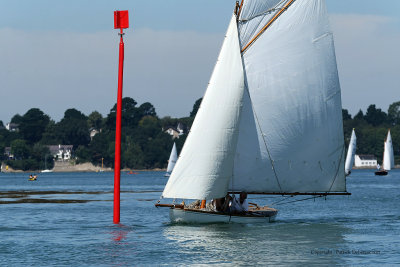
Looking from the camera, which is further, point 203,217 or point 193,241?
point 203,217

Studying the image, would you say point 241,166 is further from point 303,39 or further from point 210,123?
point 303,39

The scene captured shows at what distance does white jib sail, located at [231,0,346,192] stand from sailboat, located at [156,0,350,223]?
54mm

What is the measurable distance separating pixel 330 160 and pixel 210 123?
24.9 feet

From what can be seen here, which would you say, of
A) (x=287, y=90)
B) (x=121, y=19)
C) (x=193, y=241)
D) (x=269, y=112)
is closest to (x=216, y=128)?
(x=269, y=112)

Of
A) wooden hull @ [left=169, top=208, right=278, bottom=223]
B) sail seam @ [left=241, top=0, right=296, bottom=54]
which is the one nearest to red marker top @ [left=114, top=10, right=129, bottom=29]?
sail seam @ [left=241, top=0, right=296, bottom=54]

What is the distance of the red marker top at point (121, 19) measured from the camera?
151ft

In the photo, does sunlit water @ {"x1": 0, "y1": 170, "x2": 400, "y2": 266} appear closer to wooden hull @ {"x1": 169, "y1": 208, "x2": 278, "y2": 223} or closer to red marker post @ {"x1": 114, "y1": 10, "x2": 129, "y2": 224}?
wooden hull @ {"x1": 169, "y1": 208, "x2": 278, "y2": 223}

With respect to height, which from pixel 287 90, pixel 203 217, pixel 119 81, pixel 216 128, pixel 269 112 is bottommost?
pixel 203 217

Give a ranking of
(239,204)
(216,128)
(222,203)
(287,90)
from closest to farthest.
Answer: (216,128) → (287,90) → (222,203) → (239,204)

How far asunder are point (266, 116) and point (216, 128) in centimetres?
311

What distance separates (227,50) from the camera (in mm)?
44844

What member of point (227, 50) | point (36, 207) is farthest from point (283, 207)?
point (227, 50)

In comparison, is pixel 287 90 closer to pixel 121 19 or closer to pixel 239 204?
pixel 239 204

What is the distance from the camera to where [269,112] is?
151ft
